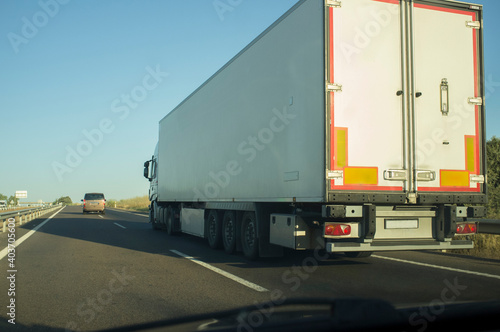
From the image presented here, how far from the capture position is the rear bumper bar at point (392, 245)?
6.53 metres

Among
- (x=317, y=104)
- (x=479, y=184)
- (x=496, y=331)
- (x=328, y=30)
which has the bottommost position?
(x=496, y=331)

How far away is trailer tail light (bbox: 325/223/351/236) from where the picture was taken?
21.6ft

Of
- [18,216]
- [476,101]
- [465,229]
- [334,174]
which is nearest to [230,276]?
[334,174]

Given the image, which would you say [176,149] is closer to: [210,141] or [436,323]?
[210,141]

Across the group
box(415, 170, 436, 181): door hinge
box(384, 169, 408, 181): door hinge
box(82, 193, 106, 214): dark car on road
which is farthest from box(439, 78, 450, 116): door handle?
box(82, 193, 106, 214): dark car on road

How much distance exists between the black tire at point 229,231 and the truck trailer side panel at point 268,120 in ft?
1.32

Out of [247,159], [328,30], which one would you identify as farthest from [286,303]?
[247,159]

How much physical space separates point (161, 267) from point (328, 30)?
4911 millimetres

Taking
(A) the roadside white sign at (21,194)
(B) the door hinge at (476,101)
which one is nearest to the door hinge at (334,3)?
(B) the door hinge at (476,101)

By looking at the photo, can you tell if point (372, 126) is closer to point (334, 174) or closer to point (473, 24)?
point (334, 174)

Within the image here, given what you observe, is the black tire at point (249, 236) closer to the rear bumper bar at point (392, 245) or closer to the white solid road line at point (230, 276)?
the white solid road line at point (230, 276)

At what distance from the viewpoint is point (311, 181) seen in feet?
21.7

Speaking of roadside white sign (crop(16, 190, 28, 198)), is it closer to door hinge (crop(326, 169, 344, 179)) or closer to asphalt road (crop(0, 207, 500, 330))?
asphalt road (crop(0, 207, 500, 330))

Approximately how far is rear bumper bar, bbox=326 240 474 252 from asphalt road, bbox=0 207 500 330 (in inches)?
18.4
